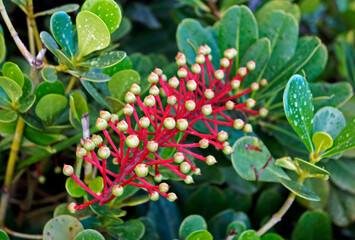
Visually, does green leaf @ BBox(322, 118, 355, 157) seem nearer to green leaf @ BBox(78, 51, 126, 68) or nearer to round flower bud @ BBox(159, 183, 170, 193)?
round flower bud @ BBox(159, 183, 170, 193)

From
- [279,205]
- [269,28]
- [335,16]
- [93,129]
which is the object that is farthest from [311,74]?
[335,16]

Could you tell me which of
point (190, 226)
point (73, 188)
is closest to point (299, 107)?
point (190, 226)

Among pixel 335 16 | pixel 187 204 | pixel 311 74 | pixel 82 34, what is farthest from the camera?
pixel 335 16

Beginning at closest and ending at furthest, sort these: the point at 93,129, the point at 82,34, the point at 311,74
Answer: the point at 82,34 < the point at 93,129 < the point at 311,74

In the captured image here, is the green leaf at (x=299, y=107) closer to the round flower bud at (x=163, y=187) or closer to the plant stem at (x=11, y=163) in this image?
the round flower bud at (x=163, y=187)

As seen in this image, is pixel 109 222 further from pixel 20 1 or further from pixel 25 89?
pixel 20 1

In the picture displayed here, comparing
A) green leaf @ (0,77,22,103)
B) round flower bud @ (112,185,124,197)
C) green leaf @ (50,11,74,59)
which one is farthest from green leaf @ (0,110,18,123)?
round flower bud @ (112,185,124,197)

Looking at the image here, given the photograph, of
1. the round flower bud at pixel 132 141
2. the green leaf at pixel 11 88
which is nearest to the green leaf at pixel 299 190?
the round flower bud at pixel 132 141
